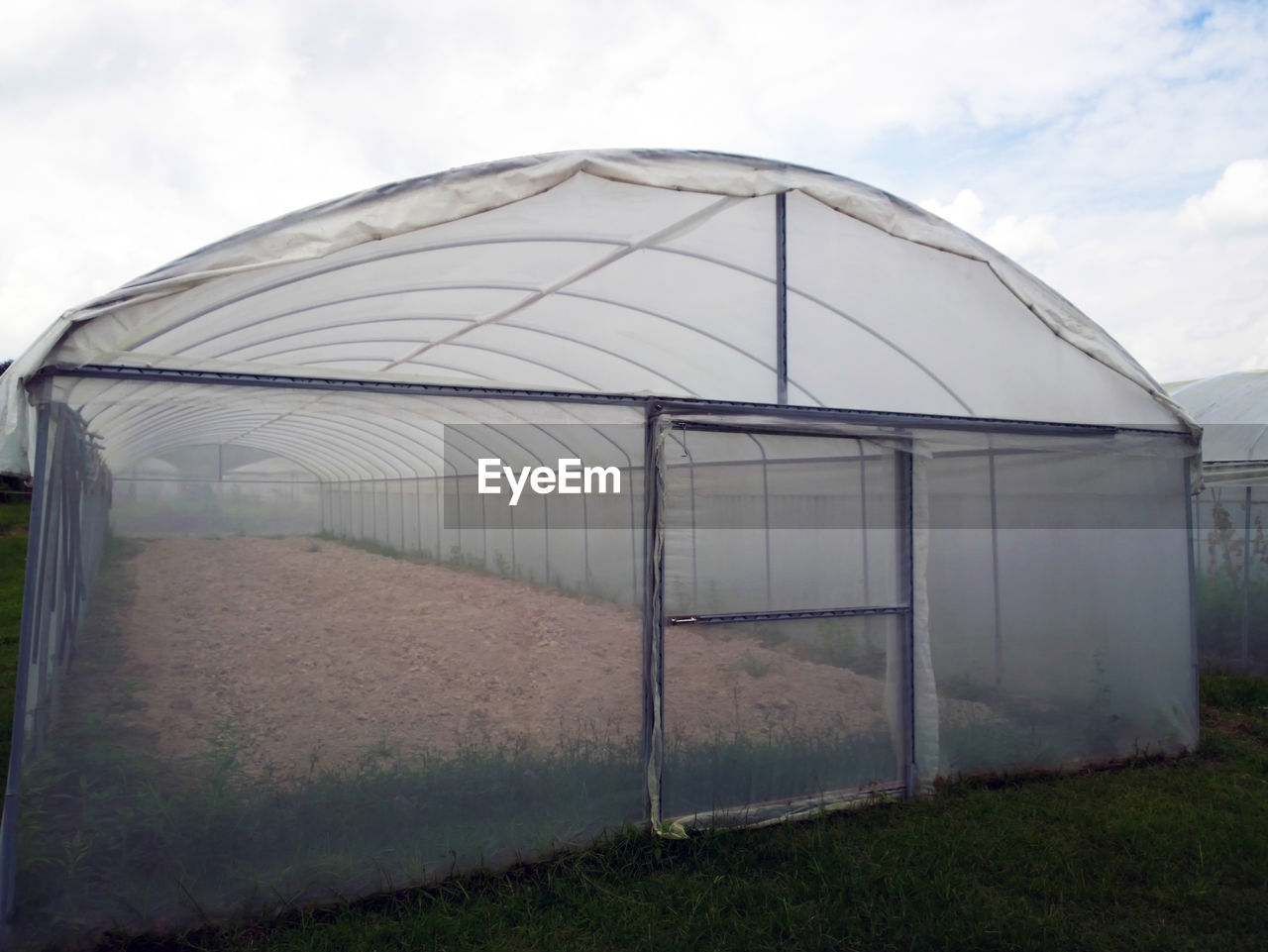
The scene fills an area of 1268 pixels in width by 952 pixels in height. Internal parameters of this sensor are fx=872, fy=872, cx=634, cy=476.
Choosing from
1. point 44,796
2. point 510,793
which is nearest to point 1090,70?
point 510,793

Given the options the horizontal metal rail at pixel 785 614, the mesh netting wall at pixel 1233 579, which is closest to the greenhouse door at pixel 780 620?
the horizontal metal rail at pixel 785 614

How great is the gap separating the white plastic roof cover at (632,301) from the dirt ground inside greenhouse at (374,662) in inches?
28.1

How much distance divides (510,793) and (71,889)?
65.9 inches

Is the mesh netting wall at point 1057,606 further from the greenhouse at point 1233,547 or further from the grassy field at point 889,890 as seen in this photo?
the greenhouse at point 1233,547

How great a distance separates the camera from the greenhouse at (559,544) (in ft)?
11.0

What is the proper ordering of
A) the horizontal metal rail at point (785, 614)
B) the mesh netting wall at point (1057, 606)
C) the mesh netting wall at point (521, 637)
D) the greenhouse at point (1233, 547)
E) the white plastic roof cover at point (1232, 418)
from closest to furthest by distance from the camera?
1. the mesh netting wall at point (521, 637)
2. the horizontal metal rail at point (785, 614)
3. the mesh netting wall at point (1057, 606)
4. the white plastic roof cover at point (1232, 418)
5. the greenhouse at point (1233, 547)

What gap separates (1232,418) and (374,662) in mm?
10142

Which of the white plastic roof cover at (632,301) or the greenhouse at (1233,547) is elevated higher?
the white plastic roof cover at (632,301)

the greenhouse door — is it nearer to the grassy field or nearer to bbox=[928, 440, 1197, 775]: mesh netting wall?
the grassy field

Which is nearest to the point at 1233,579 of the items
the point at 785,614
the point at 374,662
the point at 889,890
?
the point at 785,614

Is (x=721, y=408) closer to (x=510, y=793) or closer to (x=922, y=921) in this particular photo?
(x=510, y=793)

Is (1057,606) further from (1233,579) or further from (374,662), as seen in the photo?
(1233,579)

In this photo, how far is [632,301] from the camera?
17.5 feet

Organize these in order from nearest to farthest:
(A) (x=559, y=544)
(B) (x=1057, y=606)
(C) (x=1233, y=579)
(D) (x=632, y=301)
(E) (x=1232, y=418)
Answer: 1. (A) (x=559, y=544)
2. (D) (x=632, y=301)
3. (B) (x=1057, y=606)
4. (C) (x=1233, y=579)
5. (E) (x=1232, y=418)
